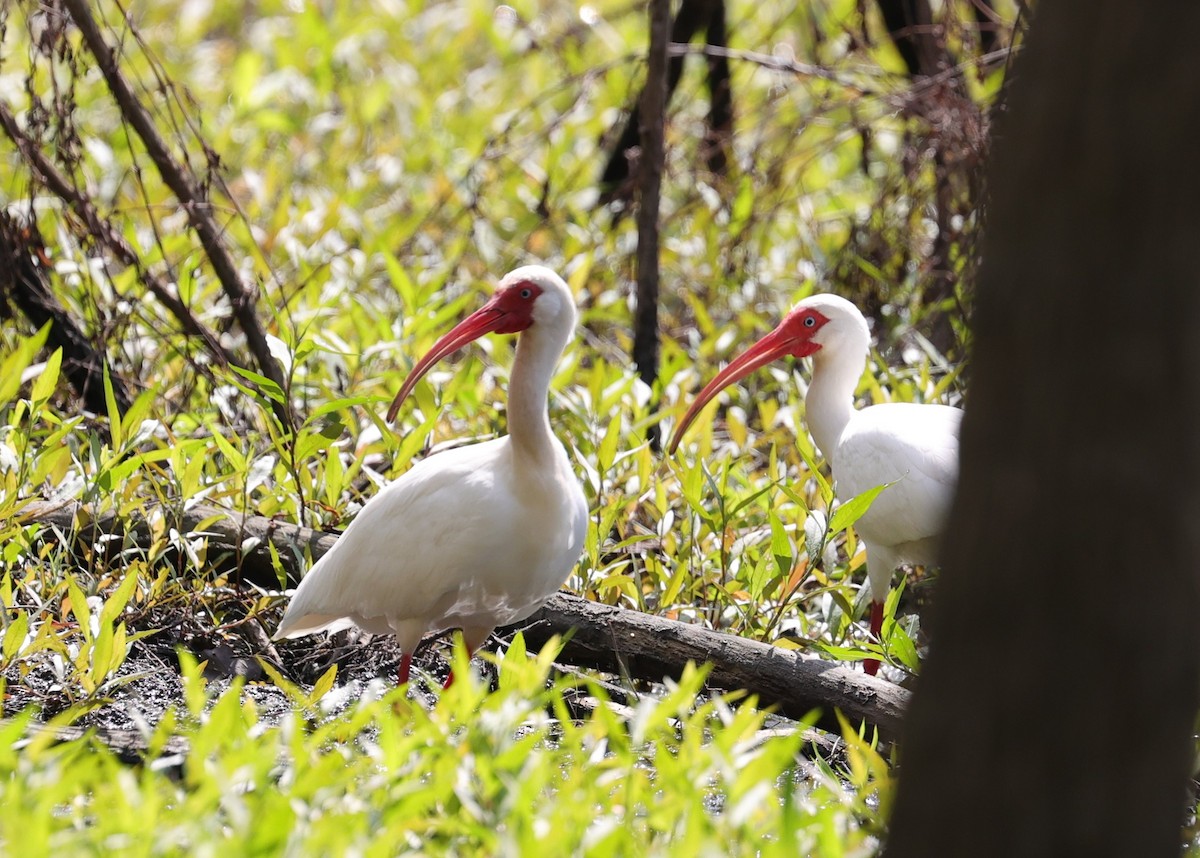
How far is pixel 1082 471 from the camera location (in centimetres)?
173

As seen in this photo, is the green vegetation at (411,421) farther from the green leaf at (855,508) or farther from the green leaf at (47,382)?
the green leaf at (855,508)

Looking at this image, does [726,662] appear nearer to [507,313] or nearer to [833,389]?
[507,313]

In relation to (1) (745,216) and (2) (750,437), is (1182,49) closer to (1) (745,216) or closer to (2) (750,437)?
(2) (750,437)

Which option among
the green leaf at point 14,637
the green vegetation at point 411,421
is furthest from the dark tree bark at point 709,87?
the green leaf at point 14,637

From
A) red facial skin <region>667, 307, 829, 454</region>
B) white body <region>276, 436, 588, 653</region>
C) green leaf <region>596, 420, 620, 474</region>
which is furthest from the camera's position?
red facial skin <region>667, 307, 829, 454</region>

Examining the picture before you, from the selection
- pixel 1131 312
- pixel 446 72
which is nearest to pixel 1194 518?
pixel 1131 312

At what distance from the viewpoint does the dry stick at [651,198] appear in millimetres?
5250

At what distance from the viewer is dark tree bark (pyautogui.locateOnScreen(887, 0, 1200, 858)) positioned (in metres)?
1.69

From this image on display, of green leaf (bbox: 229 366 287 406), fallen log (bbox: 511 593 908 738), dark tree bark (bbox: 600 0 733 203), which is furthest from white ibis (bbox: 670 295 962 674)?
dark tree bark (bbox: 600 0 733 203)

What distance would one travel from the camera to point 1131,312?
66.7 inches

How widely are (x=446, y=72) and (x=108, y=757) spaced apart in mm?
8185

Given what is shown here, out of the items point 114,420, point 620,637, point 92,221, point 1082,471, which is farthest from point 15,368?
point 1082,471

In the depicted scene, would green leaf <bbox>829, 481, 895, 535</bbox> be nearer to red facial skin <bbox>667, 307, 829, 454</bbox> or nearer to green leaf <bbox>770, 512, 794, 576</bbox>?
green leaf <bbox>770, 512, 794, 576</bbox>

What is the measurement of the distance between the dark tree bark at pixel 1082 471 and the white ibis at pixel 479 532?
181 centimetres
